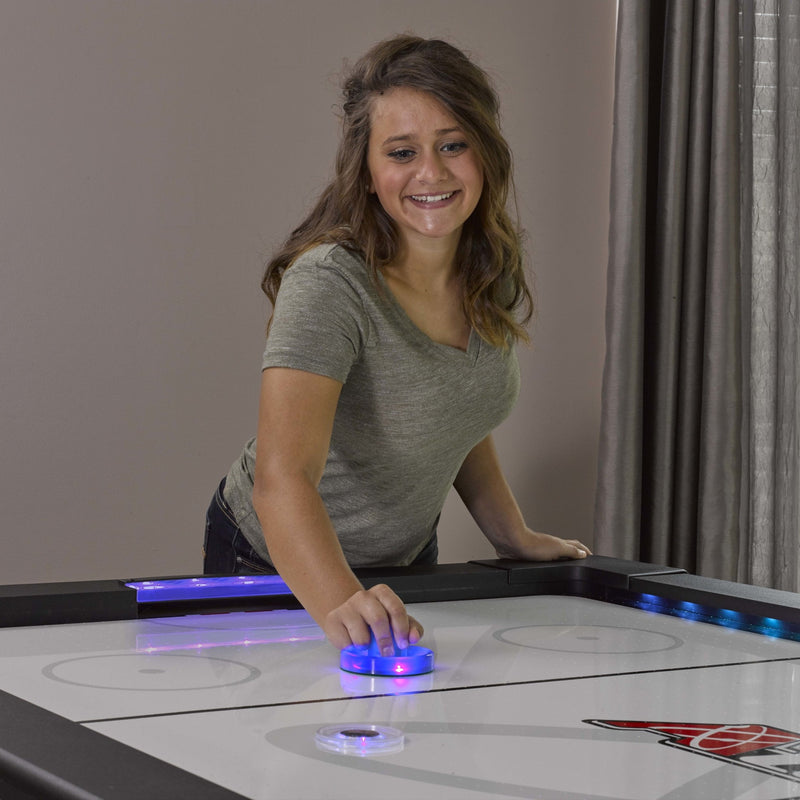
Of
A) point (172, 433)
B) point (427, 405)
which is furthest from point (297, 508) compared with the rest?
point (172, 433)

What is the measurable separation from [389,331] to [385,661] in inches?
20.3

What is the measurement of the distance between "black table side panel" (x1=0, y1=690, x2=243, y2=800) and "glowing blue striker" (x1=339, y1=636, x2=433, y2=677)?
35 cm

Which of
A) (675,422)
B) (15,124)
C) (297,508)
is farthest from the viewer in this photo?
(675,422)

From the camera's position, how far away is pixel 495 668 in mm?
1141

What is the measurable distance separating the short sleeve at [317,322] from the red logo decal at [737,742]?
1.91 ft

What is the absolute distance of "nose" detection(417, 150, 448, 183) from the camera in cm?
149

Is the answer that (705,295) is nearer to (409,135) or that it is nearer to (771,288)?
(771,288)

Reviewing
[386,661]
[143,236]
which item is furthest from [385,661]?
[143,236]

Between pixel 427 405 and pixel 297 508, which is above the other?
pixel 427 405

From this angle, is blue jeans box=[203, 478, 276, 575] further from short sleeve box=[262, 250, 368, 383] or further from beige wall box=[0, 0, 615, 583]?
beige wall box=[0, 0, 615, 583]

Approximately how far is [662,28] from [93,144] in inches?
58.3

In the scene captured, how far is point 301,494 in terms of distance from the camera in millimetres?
1306

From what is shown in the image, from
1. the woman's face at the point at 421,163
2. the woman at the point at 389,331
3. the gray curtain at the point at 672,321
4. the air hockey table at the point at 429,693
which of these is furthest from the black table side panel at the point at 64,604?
the gray curtain at the point at 672,321

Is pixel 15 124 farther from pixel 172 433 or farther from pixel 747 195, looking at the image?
pixel 747 195
